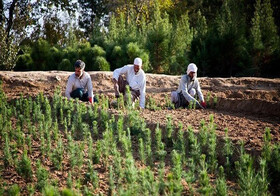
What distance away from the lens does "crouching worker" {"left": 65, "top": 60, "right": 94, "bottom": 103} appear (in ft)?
Result: 24.2

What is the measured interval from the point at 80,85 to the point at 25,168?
4.08m

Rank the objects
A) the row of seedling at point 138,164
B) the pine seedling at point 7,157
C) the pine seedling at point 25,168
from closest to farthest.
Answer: the row of seedling at point 138,164 < the pine seedling at point 25,168 < the pine seedling at point 7,157

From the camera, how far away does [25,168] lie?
3676 millimetres

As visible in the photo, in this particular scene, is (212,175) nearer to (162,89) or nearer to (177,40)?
(162,89)

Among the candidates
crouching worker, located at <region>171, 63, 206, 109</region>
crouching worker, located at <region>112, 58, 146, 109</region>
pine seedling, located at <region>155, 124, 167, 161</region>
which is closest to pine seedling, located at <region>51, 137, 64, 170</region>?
pine seedling, located at <region>155, 124, 167, 161</region>

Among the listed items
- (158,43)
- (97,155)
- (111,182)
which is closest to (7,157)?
(97,155)

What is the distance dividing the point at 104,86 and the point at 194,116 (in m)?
4.52

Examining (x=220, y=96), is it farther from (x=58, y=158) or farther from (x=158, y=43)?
(x=58, y=158)

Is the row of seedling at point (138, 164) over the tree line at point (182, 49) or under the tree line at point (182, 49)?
under

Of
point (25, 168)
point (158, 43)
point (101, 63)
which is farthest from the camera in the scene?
point (158, 43)

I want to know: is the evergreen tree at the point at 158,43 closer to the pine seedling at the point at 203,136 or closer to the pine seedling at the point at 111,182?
the pine seedling at the point at 203,136

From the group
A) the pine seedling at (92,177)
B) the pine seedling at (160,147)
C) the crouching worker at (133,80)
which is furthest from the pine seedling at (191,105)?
the pine seedling at (92,177)

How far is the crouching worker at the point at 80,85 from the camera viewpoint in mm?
7375

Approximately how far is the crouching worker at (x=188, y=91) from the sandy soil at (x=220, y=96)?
37cm
